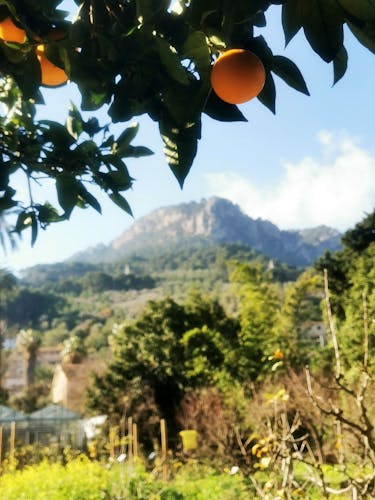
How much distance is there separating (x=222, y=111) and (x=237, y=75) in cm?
9

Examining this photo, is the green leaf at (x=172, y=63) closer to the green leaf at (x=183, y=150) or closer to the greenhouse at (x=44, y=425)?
the green leaf at (x=183, y=150)

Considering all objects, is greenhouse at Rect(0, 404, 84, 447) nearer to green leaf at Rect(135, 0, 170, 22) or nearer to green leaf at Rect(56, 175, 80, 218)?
green leaf at Rect(56, 175, 80, 218)

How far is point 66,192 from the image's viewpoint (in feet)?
2.67

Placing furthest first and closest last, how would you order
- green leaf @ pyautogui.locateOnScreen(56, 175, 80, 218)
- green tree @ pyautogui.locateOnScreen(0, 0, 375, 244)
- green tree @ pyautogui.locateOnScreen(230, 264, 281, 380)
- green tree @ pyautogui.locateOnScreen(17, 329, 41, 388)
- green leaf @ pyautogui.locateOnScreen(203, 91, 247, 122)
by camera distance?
green tree @ pyautogui.locateOnScreen(17, 329, 41, 388) → green tree @ pyautogui.locateOnScreen(230, 264, 281, 380) → green leaf @ pyautogui.locateOnScreen(56, 175, 80, 218) → green leaf @ pyautogui.locateOnScreen(203, 91, 247, 122) → green tree @ pyautogui.locateOnScreen(0, 0, 375, 244)

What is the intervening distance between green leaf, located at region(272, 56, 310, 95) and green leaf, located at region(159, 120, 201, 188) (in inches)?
4.6

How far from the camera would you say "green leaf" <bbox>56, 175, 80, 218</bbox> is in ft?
2.62

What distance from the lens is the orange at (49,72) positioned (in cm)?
67

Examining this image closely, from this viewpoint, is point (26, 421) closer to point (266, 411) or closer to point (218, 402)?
point (218, 402)

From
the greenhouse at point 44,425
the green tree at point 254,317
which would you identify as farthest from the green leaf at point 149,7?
the greenhouse at point 44,425

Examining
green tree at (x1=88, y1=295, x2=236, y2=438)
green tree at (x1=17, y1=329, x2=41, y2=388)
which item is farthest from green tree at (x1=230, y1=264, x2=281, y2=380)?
green tree at (x1=17, y1=329, x2=41, y2=388)

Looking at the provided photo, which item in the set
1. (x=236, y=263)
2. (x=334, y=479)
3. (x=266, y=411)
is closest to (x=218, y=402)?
(x=266, y=411)

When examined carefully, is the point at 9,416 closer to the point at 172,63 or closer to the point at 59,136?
the point at 59,136

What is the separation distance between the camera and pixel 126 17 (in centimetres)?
65

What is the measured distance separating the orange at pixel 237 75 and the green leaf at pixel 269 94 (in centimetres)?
5
